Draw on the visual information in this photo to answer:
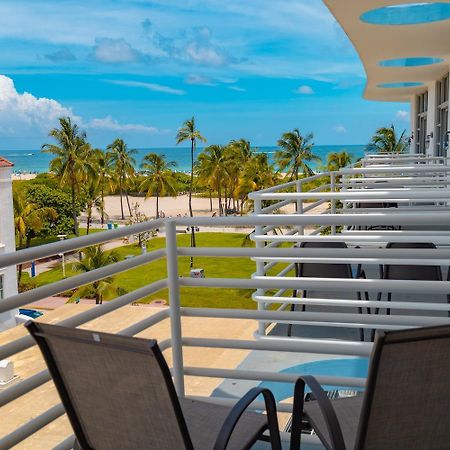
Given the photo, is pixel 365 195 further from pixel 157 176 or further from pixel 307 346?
pixel 157 176

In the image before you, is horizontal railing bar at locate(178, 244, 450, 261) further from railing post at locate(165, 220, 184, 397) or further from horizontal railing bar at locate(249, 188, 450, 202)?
horizontal railing bar at locate(249, 188, 450, 202)

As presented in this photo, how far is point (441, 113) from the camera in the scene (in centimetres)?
2112

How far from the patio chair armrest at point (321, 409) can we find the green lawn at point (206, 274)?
34.0 metres

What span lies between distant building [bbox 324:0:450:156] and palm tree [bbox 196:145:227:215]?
31326 mm

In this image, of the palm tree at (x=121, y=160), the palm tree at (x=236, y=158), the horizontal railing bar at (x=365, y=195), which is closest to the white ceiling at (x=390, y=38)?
the horizontal railing bar at (x=365, y=195)

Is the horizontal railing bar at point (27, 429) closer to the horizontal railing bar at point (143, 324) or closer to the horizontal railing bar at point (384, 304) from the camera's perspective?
the horizontal railing bar at point (143, 324)

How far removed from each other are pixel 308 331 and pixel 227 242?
4938 cm

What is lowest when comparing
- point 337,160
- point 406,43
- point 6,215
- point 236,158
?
point 6,215

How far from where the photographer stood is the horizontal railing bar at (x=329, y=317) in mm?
3205

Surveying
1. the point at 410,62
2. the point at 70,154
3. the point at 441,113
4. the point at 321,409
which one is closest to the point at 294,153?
the point at 70,154

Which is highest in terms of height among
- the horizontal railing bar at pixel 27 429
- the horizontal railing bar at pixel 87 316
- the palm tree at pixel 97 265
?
the horizontal railing bar at pixel 87 316

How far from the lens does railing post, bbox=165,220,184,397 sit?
134 inches

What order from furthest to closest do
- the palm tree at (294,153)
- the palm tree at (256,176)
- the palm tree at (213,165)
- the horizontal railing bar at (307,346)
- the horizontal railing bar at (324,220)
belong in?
1. the palm tree at (213,165)
2. the palm tree at (294,153)
3. the palm tree at (256,176)
4. the horizontal railing bar at (307,346)
5. the horizontal railing bar at (324,220)

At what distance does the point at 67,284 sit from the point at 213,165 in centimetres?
5276
